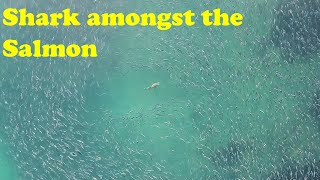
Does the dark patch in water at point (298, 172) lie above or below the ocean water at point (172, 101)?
below

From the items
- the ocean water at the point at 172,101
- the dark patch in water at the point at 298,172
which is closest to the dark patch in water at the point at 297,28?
the ocean water at the point at 172,101

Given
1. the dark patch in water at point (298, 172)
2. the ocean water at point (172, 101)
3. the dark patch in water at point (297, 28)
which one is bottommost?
the dark patch in water at point (298, 172)

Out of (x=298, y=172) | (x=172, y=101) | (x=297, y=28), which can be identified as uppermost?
(x=297, y=28)

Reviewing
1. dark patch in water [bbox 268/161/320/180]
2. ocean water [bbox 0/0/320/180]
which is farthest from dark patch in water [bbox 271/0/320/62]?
dark patch in water [bbox 268/161/320/180]

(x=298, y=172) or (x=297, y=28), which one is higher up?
(x=297, y=28)

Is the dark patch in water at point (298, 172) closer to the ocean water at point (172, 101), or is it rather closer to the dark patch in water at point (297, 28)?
the ocean water at point (172, 101)

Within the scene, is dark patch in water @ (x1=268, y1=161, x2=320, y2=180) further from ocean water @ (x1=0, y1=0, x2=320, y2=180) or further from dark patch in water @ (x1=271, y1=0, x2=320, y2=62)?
dark patch in water @ (x1=271, y1=0, x2=320, y2=62)
